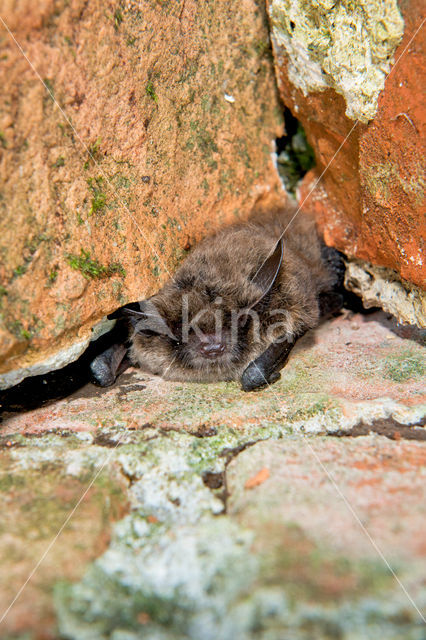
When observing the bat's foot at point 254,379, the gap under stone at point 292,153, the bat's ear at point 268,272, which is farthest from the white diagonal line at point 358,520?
the gap under stone at point 292,153

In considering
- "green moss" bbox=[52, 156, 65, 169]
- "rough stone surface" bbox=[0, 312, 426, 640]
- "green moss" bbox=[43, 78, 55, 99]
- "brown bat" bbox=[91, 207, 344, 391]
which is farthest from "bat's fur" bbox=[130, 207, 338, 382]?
"green moss" bbox=[43, 78, 55, 99]

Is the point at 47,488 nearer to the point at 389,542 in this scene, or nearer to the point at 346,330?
the point at 389,542

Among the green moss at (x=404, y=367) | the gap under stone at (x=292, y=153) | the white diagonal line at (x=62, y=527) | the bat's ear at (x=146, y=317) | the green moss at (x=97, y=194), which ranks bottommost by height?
the green moss at (x=404, y=367)

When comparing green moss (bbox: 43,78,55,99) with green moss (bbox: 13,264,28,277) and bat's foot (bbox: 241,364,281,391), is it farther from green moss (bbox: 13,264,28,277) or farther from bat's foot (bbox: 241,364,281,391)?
bat's foot (bbox: 241,364,281,391)

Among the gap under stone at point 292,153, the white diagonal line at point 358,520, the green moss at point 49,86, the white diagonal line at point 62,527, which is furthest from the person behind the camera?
the gap under stone at point 292,153

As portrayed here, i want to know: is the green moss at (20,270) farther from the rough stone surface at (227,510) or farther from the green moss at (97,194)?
the rough stone surface at (227,510)

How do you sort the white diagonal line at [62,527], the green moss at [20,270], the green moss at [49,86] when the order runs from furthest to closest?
the green moss at [20,270]
the green moss at [49,86]
the white diagonal line at [62,527]
